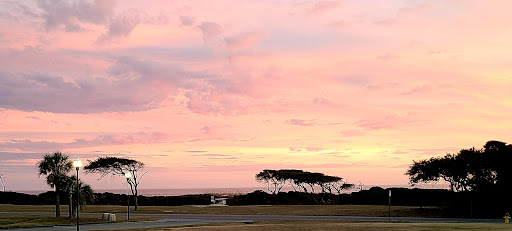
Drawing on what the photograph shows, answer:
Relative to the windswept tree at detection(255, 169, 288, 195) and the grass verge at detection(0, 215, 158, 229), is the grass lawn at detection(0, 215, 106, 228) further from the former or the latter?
the windswept tree at detection(255, 169, 288, 195)

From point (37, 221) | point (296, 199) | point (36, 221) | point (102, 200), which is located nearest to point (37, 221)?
point (37, 221)

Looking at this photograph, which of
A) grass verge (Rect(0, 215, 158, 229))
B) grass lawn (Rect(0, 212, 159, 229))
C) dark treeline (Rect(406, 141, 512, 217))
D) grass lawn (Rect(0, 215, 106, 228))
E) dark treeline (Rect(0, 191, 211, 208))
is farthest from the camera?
dark treeline (Rect(0, 191, 211, 208))

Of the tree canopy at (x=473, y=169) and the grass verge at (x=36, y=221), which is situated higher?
the tree canopy at (x=473, y=169)

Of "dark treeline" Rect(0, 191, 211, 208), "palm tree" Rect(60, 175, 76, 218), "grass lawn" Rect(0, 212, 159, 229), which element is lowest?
"dark treeline" Rect(0, 191, 211, 208)

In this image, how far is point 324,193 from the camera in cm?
12456

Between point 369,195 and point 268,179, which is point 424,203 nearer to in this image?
point 369,195

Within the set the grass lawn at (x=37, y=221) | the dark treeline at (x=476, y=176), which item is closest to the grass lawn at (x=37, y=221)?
the grass lawn at (x=37, y=221)

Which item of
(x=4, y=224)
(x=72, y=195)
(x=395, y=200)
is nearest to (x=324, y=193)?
(x=395, y=200)

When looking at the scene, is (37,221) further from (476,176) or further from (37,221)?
(476,176)

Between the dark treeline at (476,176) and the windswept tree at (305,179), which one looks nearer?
the dark treeline at (476,176)

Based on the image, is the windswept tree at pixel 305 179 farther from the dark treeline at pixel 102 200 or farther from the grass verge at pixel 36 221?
the grass verge at pixel 36 221

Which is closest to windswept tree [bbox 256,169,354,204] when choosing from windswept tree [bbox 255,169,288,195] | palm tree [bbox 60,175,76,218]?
windswept tree [bbox 255,169,288,195]

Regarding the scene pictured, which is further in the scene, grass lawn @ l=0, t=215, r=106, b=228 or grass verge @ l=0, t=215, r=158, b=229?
grass lawn @ l=0, t=215, r=106, b=228

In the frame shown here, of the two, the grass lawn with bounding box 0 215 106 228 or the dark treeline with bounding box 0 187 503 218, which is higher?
the grass lawn with bounding box 0 215 106 228
